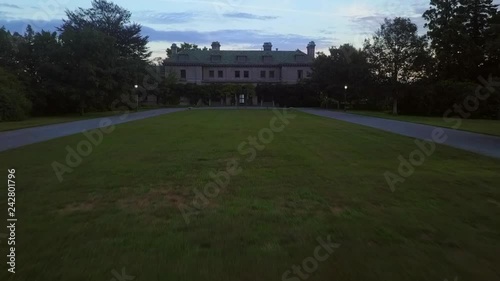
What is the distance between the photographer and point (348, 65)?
54.5 m

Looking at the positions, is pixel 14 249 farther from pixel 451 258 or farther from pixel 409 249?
pixel 451 258

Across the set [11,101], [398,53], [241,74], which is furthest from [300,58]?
[11,101]

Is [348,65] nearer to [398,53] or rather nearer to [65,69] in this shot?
[398,53]

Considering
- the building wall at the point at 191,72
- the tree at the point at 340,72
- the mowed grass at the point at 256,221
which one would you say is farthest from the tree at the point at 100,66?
the building wall at the point at 191,72

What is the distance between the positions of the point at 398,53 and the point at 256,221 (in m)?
40.1

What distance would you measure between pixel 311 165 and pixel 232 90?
6853 cm

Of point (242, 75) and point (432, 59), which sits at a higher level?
point (432, 59)

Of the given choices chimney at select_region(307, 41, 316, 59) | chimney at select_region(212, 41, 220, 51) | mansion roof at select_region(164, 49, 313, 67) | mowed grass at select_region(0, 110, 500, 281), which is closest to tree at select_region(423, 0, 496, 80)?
mowed grass at select_region(0, 110, 500, 281)

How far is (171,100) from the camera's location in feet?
244

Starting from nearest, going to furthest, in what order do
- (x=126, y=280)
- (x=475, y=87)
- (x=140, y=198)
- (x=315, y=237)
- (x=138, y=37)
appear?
(x=126, y=280) → (x=315, y=237) → (x=140, y=198) → (x=475, y=87) → (x=138, y=37)

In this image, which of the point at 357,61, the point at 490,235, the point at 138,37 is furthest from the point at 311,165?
the point at 138,37

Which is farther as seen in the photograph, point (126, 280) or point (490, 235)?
point (490, 235)

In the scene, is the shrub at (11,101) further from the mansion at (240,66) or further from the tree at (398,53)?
the mansion at (240,66)

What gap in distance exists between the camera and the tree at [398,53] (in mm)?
41594
